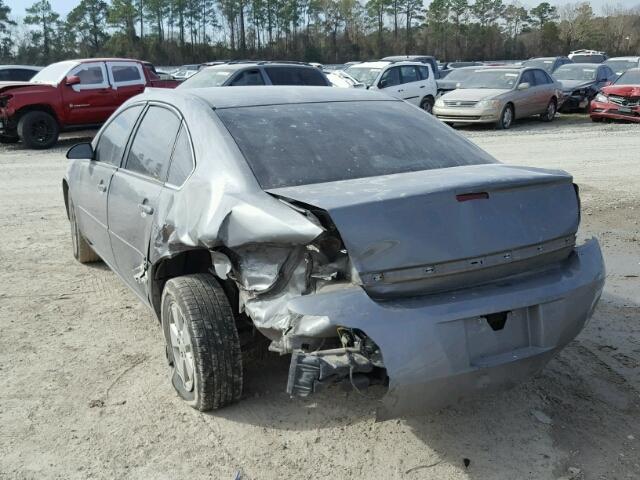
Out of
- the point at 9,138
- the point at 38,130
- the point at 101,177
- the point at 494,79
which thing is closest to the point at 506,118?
the point at 494,79

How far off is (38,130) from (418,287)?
44.3 ft

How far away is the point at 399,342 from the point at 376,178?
3.32ft

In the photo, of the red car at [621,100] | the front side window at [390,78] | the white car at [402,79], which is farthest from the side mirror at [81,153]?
the red car at [621,100]

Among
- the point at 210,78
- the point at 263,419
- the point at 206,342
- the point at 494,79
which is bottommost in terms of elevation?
the point at 263,419

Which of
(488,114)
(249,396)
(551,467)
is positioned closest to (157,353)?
(249,396)

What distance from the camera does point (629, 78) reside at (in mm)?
18109

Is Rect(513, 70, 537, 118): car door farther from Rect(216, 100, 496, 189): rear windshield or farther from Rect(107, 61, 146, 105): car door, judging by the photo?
Rect(216, 100, 496, 189): rear windshield

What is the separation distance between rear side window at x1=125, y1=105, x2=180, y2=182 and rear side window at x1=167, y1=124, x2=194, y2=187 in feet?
0.26

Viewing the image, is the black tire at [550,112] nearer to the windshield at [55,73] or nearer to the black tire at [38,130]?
the windshield at [55,73]

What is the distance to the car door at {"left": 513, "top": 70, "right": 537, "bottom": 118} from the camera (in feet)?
57.7

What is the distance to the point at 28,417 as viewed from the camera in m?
3.44

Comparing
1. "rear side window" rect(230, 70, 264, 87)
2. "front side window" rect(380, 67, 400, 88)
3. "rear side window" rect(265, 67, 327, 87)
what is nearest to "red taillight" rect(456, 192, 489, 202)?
"rear side window" rect(230, 70, 264, 87)

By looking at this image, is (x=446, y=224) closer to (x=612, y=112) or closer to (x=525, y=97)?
(x=525, y=97)

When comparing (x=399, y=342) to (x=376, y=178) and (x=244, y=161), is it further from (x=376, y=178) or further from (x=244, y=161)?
(x=244, y=161)
